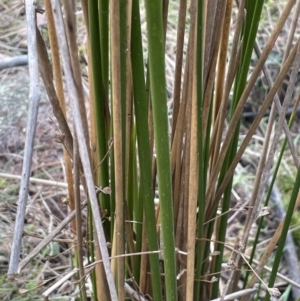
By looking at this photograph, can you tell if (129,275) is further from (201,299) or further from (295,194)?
(295,194)

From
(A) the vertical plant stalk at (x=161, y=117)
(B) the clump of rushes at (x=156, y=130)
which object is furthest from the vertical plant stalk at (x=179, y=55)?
(A) the vertical plant stalk at (x=161, y=117)

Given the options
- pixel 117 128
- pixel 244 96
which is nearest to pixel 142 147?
pixel 117 128

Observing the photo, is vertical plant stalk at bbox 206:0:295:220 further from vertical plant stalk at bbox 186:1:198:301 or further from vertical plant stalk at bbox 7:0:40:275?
vertical plant stalk at bbox 7:0:40:275

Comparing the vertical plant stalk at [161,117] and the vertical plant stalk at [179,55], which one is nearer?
the vertical plant stalk at [161,117]

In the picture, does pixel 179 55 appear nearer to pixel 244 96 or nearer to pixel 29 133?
pixel 244 96

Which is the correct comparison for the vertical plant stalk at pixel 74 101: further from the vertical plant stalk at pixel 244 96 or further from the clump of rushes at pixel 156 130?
the vertical plant stalk at pixel 244 96

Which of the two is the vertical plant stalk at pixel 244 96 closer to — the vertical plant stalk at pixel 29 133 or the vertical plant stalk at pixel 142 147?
the vertical plant stalk at pixel 142 147

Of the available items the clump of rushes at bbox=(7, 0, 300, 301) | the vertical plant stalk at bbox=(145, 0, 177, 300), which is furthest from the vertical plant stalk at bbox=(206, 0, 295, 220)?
the vertical plant stalk at bbox=(145, 0, 177, 300)
